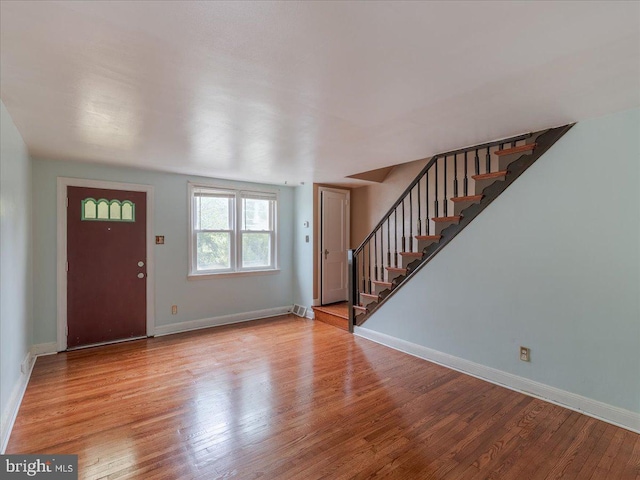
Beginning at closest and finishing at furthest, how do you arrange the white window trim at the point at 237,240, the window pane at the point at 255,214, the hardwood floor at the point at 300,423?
the hardwood floor at the point at 300,423 < the white window trim at the point at 237,240 < the window pane at the point at 255,214

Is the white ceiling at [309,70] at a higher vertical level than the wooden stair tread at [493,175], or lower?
higher

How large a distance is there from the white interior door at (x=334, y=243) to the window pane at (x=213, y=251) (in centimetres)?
158

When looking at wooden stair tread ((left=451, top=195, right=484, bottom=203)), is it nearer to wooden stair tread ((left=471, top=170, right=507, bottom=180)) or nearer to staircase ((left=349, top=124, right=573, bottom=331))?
staircase ((left=349, top=124, right=573, bottom=331))

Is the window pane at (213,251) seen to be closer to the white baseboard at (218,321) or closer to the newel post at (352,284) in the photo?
the white baseboard at (218,321)

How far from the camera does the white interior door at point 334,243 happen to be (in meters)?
5.61

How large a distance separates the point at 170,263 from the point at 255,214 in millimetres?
1561

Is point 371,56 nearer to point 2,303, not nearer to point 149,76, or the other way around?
point 149,76

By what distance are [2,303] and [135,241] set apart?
2167 mm

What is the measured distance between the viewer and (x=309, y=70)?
181 cm

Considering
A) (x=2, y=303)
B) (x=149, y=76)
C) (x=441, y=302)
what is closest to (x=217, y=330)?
(x=2, y=303)

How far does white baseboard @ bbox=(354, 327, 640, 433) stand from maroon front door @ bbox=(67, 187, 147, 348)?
3471 millimetres

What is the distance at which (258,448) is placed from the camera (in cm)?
212

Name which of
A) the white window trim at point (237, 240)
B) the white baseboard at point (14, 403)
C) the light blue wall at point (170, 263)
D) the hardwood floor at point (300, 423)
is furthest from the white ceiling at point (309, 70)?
the hardwood floor at point (300, 423)

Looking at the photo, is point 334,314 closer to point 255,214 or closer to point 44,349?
point 255,214
